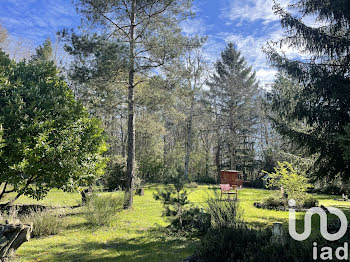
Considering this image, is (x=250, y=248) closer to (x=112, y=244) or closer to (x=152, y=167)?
(x=112, y=244)

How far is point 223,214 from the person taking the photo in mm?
4637

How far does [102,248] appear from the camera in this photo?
470 cm

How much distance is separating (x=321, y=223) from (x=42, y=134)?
20.1 ft

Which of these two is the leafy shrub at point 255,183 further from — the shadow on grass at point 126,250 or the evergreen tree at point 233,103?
the shadow on grass at point 126,250

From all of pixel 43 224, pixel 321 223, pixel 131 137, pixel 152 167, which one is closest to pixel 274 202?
pixel 321 223

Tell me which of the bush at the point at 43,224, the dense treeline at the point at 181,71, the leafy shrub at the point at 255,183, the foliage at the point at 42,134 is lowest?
the leafy shrub at the point at 255,183

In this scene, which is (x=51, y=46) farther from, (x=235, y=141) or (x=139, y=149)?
(x=235, y=141)

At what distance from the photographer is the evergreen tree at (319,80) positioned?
6277 millimetres

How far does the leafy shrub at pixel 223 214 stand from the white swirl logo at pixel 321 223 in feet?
3.20

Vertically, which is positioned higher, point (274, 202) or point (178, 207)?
point (178, 207)

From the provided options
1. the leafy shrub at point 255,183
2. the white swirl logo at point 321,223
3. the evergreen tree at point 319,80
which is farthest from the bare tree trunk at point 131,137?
the leafy shrub at point 255,183

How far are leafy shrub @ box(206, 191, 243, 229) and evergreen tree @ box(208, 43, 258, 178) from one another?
16.8 m

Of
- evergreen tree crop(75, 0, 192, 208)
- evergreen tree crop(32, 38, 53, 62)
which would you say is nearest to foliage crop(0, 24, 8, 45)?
evergreen tree crop(32, 38, 53, 62)

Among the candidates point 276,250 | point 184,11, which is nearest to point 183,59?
point 184,11
